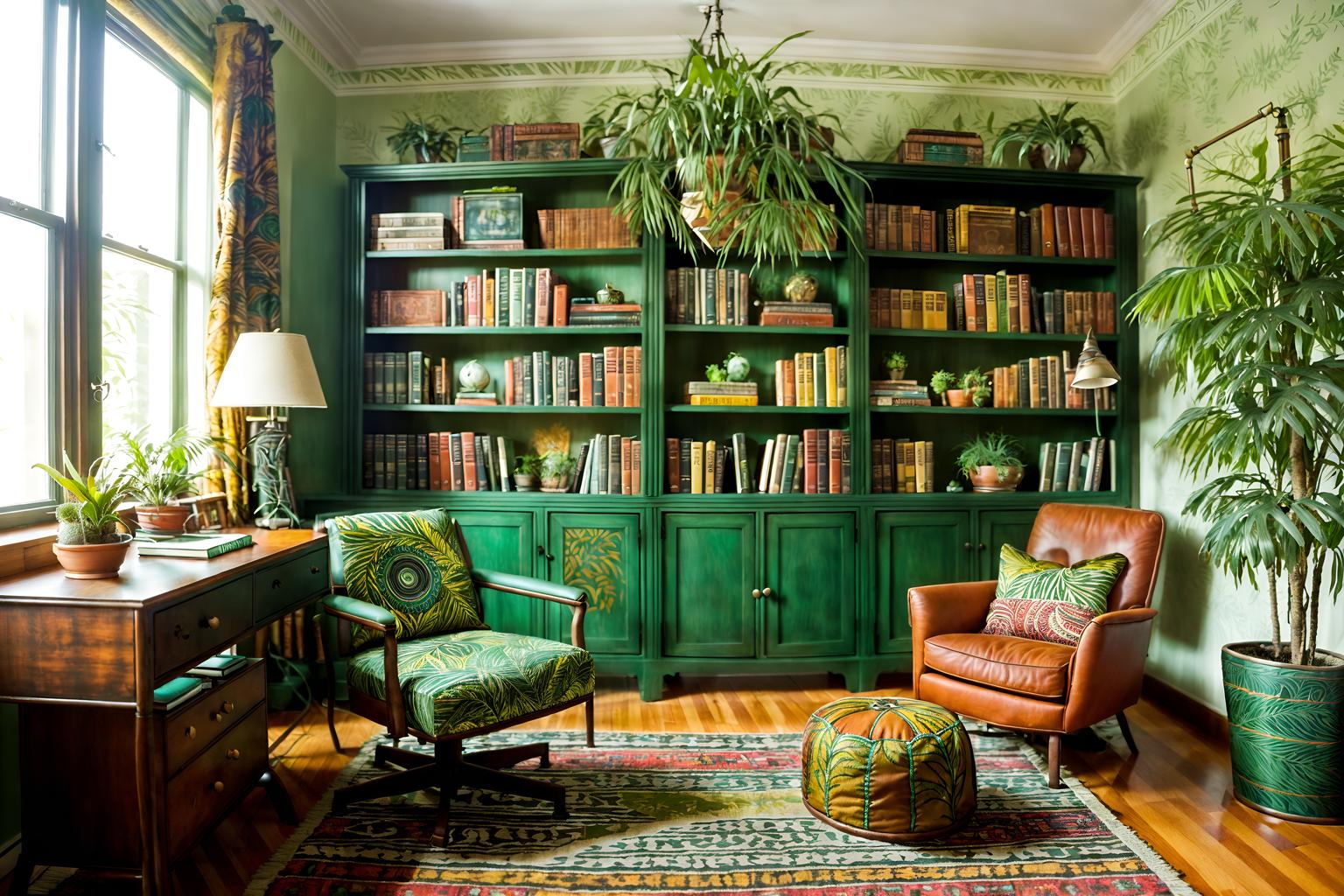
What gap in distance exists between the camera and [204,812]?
1948mm

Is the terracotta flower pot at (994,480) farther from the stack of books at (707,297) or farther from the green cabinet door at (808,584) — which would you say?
the stack of books at (707,297)

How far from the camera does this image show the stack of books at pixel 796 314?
3494mm

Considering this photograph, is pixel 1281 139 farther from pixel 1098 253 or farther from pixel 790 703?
pixel 790 703

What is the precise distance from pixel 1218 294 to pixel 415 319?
3.02 metres

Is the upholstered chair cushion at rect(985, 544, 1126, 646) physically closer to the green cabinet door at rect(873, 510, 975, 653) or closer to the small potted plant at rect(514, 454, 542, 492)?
the green cabinet door at rect(873, 510, 975, 653)

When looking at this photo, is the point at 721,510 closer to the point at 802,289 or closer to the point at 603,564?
the point at 603,564

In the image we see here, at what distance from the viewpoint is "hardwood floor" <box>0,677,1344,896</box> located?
2.03 m

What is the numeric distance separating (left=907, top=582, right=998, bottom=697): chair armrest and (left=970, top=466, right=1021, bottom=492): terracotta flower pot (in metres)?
0.75

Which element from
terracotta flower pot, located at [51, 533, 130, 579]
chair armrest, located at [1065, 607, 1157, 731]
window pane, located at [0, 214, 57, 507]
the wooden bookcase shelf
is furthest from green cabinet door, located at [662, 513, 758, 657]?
window pane, located at [0, 214, 57, 507]

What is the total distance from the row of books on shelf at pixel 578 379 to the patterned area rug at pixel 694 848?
1.54 metres

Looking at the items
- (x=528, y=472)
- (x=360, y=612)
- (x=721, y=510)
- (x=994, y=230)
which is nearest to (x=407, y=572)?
(x=360, y=612)

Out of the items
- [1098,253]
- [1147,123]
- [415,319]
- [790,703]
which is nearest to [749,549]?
[790,703]

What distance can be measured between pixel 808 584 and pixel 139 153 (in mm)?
2951

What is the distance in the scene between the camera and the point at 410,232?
3.52 m
